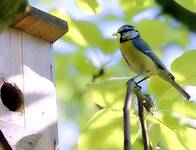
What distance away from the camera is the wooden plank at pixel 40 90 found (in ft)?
4.01

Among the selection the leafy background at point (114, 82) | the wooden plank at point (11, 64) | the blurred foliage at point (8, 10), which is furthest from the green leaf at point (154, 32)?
the blurred foliage at point (8, 10)

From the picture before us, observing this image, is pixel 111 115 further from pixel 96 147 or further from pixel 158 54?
pixel 158 54

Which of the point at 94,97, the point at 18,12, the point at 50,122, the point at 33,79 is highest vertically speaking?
the point at 18,12

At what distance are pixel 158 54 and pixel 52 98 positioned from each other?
1.27ft

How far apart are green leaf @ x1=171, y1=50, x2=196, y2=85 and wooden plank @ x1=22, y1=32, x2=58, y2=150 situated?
1.73 feet

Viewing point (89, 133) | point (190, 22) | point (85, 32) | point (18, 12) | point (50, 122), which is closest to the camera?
point (18, 12)

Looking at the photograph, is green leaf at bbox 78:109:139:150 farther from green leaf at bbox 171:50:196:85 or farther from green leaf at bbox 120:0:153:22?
green leaf at bbox 120:0:153:22

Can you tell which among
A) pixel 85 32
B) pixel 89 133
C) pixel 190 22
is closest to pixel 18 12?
pixel 89 133

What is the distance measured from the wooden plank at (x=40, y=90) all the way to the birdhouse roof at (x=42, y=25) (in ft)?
0.06

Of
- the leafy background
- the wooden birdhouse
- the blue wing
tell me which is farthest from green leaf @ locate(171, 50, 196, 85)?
the wooden birdhouse

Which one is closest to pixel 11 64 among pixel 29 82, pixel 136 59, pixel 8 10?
pixel 29 82

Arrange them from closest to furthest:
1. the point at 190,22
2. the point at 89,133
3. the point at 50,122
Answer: the point at 89,133 → the point at 50,122 → the point at 190,22

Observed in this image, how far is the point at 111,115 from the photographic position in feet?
2.54

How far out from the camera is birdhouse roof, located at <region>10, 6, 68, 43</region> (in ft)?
4.01
